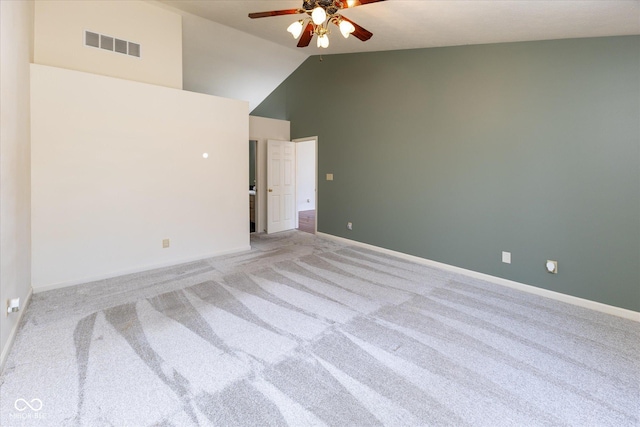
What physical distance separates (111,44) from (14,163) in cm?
223

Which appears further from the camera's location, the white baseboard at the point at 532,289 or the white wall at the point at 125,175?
the white wall at the point at 125,175

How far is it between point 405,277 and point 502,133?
2087mm

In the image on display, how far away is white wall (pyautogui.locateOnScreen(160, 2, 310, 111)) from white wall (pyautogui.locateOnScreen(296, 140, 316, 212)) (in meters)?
2.70

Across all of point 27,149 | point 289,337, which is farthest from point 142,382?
point 27,149

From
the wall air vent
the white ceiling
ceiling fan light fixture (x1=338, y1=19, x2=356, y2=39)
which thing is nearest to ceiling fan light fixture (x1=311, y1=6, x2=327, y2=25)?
ceiling fan light fixture (x1=338, y1=19, x2=356, y2=39)

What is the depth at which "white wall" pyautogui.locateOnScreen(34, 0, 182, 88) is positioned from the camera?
3.36 metres

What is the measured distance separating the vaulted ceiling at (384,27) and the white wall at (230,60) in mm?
15

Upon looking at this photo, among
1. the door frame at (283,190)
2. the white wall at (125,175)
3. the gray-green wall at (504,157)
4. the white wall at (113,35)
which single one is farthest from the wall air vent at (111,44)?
the gray-green wall at (504,157)

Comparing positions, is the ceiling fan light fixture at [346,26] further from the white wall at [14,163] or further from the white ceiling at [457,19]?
the white wall at [14,163]

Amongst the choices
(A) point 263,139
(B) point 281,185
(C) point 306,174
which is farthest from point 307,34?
(C) point 306,174

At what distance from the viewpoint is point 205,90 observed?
595 centimetres

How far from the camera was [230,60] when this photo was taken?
527 cm

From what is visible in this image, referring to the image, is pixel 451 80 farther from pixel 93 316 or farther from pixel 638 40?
pixel 93 316

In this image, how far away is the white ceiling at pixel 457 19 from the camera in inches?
94.0
